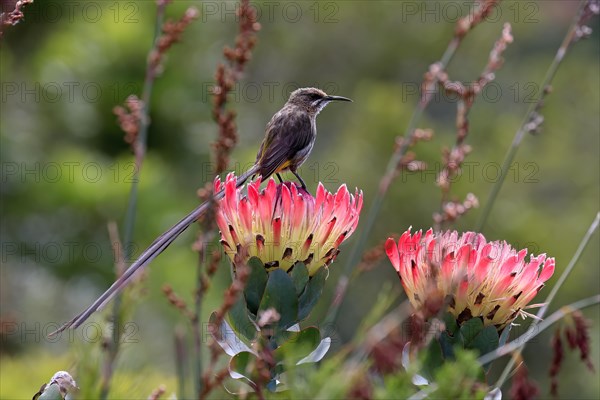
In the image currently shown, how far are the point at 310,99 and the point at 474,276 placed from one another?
163cm

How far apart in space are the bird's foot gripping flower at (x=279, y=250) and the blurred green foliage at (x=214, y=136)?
421cm

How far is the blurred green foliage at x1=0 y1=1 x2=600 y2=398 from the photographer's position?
9547mm

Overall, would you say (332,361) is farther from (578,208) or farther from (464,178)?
(578,208)

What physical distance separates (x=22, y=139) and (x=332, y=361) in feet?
34.5

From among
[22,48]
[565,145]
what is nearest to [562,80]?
[565,145]

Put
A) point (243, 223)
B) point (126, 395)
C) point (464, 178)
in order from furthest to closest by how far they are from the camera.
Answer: point (464, 178) → point (243, 223) → point (126, 395)

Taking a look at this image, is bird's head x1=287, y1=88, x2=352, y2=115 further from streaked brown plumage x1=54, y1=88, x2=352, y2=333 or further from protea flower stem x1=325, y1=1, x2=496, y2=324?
protea flower stem x1=325, y1=1, x2=496, y2=324

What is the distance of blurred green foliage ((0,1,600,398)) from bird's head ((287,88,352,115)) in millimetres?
2894

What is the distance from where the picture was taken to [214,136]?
442 inches

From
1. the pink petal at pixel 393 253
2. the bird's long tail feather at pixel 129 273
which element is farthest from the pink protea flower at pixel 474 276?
the bird's long tail feather at pixel 129 273

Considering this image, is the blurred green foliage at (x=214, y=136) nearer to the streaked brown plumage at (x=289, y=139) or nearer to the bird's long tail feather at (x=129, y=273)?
the streaked brown plumage at (x=289, y=139)

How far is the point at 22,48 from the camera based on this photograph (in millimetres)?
12430

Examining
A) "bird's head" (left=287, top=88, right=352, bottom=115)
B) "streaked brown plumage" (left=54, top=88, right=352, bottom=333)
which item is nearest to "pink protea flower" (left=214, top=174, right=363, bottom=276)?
"streaked brown plumage" (left=54, top=88, right=352, bottom=333)

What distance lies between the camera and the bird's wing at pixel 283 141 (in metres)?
2.16
